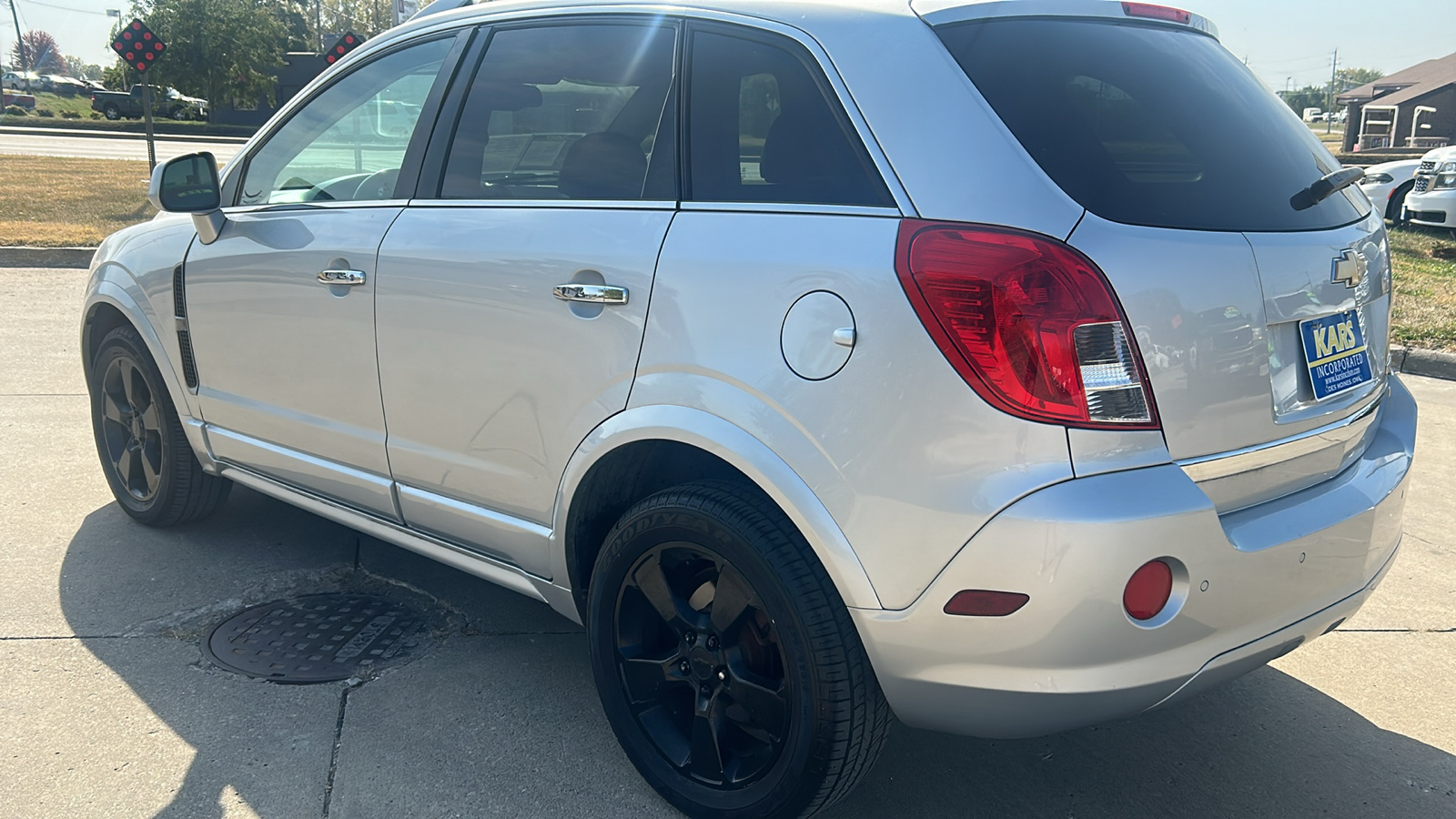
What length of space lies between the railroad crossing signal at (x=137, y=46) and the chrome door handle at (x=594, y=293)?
14.9m

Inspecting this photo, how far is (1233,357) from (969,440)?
1.80 feet

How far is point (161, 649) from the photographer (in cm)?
331

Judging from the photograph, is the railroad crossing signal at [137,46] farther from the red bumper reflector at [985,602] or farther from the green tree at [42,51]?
the green tree at [42,51]

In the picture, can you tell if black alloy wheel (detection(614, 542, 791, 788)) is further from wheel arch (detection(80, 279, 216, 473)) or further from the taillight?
wheel arch (detection(80, 279, 216, 473))

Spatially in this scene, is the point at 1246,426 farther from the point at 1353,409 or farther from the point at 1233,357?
the point at 1353,409

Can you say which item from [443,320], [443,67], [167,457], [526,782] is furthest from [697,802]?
[167,457]

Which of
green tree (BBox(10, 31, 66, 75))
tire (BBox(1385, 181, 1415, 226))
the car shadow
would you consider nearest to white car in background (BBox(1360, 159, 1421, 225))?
tire (BBox(1385, 181, 1415, 226))

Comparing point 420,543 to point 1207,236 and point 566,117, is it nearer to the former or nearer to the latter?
point 566,117

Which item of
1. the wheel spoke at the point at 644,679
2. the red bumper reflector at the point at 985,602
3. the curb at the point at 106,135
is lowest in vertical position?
the wheel spoke at the point at 644,679

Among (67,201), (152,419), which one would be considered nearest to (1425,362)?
(152,419)

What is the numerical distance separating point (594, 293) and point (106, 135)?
142ft

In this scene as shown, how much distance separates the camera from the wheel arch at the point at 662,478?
7.06ft

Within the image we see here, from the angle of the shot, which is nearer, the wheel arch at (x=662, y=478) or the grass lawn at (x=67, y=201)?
the wheel arch at (x=662, y=478)

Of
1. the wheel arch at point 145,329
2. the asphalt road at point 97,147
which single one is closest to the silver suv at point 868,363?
the wheel arch at point 145,329
